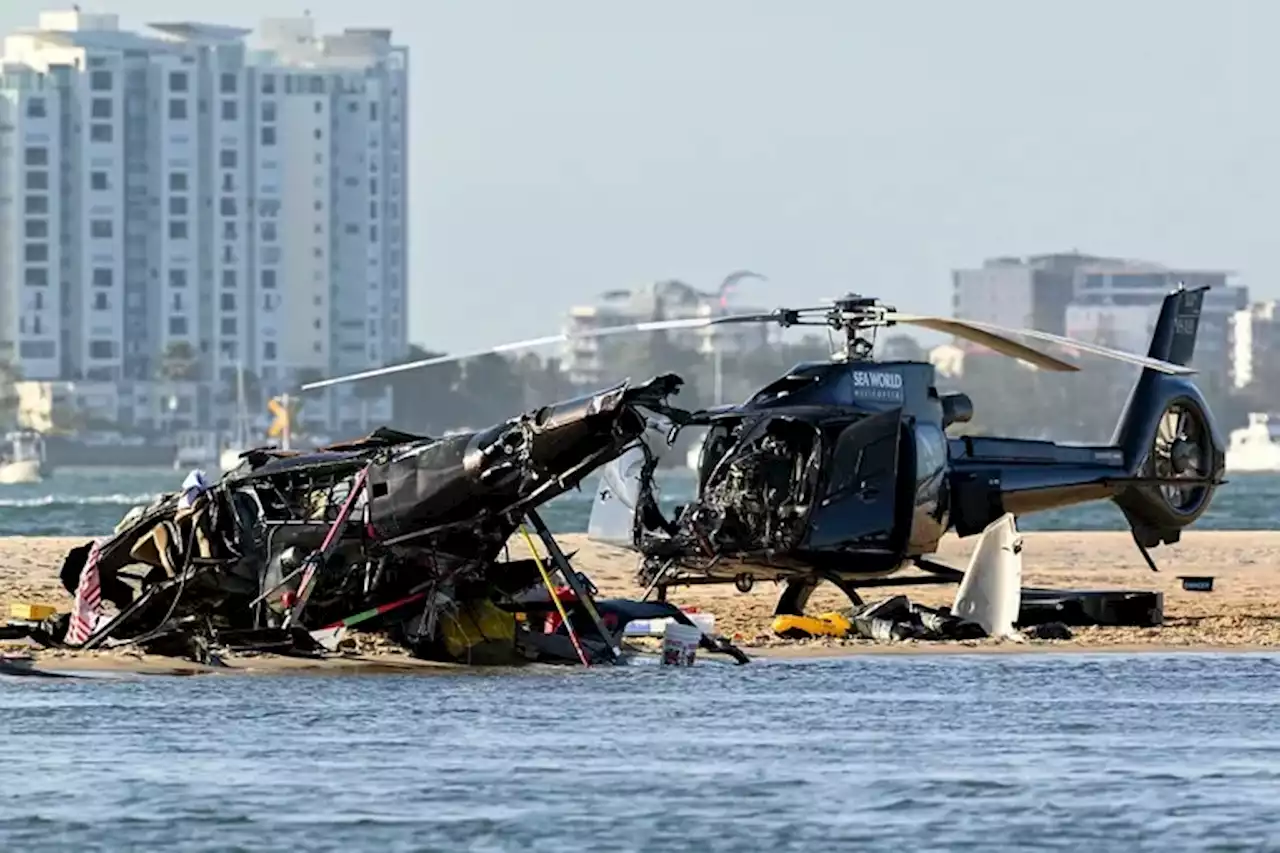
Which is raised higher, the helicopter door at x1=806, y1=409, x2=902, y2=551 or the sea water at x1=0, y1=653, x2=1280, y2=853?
the helicopter door at x1=806, y1=409, x2=902, y2=551

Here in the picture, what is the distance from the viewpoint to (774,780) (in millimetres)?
21750

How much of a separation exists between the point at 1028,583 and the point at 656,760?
23.2 metres

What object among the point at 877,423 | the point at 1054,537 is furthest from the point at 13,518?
the point at 877,423

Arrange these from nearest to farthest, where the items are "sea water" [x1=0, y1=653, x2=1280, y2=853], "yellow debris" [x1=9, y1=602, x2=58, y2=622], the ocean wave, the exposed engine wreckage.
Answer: "sea water" [x1=0, y1=653, x2=1280, y2=853] → the exposed engine wreckage → "yellow debris" [x1=9, y1=602, x2=58, y2=622] → the ocean wave

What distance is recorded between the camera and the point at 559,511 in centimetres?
10006

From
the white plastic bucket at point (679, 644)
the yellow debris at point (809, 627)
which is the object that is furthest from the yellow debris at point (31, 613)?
the yellow debris at point (809, 627)

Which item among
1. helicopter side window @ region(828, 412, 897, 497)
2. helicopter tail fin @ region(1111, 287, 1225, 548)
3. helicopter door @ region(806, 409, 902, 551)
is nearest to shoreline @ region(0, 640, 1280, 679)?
helicopter door @ region(806, 409, 902, 551)

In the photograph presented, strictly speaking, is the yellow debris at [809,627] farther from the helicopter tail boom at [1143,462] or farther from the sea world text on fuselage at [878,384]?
the sea world text on fuselage at [878,384]

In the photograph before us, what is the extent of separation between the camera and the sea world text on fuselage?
3042cm

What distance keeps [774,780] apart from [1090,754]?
109 inches

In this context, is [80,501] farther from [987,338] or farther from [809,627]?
[987,338]

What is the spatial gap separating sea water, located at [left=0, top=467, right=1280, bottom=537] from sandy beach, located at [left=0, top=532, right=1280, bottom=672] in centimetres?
291

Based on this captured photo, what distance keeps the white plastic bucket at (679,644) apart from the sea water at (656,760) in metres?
0.12

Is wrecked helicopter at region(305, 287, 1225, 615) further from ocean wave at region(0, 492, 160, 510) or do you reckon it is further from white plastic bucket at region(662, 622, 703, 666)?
ocean wave at region(0, 492, 160, 510)
